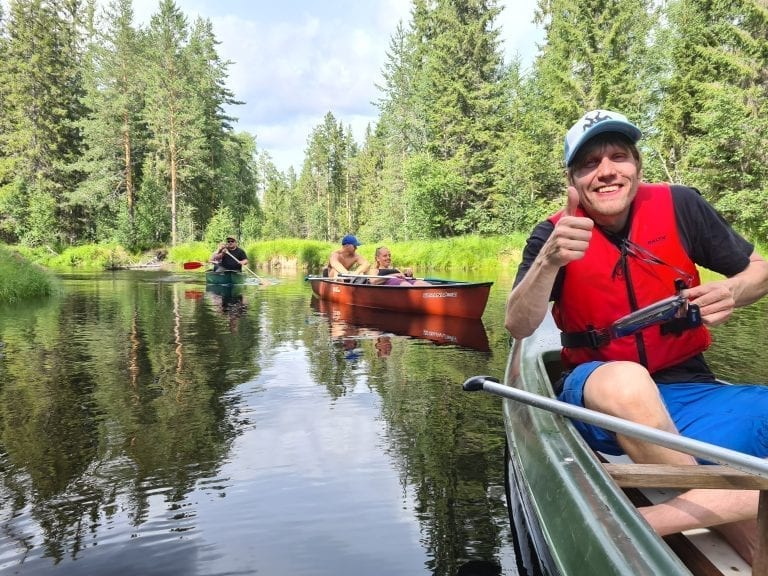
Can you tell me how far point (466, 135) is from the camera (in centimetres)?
3092

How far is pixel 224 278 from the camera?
18000 millimetres

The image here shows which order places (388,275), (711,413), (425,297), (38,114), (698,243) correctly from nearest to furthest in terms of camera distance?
(711,413) < (698,243) < (425,297) < (388,275) < (38,114)

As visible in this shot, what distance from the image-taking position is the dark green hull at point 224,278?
17.9 meters

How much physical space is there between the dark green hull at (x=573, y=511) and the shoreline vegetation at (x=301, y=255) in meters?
20.4

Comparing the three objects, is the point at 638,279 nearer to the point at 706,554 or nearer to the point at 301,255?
the point at 706,554

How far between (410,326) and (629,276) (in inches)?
300

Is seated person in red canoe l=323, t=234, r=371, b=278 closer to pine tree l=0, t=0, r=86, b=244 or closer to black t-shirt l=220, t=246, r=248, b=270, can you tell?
black t-shirt l=220, t=246, r=248, b=270

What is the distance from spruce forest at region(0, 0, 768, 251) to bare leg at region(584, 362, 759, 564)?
1856 cm

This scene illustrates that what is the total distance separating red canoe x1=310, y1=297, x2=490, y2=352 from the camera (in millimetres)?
8328

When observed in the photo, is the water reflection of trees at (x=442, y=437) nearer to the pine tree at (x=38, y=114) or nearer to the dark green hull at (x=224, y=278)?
the dark green hull at (x=224, y=278)

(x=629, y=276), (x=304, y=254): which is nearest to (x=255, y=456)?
(x=629, y=276)

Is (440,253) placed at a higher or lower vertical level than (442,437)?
higher

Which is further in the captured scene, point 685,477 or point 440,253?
point 440,253

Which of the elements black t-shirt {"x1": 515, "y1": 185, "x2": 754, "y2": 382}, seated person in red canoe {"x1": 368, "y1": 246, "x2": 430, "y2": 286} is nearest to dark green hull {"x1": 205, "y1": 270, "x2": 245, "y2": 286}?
seated person in red canoe {"x1": 368, "y1": 246, "x2": 430, "y2": 286}
